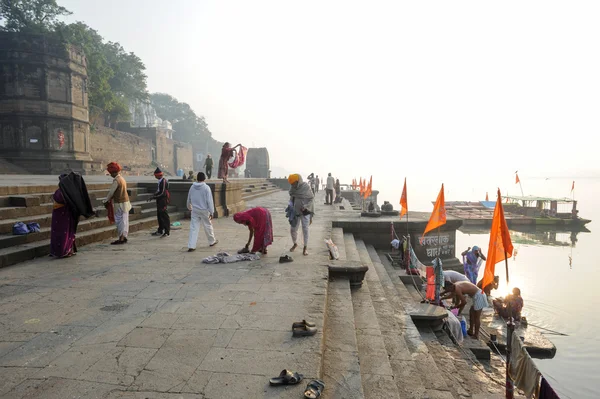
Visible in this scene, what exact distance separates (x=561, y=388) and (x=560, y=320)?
15.9 feet

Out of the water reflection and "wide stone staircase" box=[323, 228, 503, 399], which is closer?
"wide stone staircase" box=[323, 228, 503, 399]

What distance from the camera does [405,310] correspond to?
588 centimetres

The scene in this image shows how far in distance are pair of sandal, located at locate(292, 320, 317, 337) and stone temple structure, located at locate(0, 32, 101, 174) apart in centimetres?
2572

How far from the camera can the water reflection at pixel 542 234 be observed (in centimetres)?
2833

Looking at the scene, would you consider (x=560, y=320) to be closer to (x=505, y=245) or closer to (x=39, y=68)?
(x=505, y=245)

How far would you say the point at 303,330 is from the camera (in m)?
3.21

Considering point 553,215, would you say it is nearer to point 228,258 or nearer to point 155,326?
point 228,258

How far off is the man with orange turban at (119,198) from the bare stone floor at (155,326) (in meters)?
1.13

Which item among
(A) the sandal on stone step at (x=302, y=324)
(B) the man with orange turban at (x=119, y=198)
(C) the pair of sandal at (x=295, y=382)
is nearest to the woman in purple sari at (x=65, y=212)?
(B) the man with orange turban at (x=119, y=198)

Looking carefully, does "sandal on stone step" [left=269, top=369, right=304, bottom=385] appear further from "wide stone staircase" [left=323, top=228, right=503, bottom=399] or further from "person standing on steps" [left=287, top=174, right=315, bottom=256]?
"person standing on steps" [left=287, top=174, right=315, bottom=256]

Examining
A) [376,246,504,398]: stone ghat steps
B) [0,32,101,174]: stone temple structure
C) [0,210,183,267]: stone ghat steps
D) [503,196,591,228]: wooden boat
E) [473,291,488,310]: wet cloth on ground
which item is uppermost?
[0,32,101,174]: stone temple structure

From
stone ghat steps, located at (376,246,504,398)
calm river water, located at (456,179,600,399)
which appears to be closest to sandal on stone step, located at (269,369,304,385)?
stone ghat steps, located at (376,246,504,398)

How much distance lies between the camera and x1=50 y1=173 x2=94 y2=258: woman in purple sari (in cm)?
576

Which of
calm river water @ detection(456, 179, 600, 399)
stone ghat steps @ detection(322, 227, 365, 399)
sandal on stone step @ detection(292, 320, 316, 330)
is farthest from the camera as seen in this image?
calm river water @ detection(456, 179, 600, 399)
